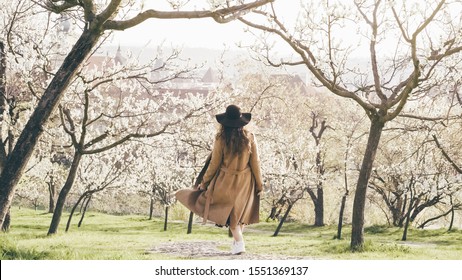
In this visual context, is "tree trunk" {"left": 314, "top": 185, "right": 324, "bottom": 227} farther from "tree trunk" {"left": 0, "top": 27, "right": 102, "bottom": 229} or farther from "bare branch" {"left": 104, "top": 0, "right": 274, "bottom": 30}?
"tree trunk" {"left": 0, "top": 27, "right": 102, "bottom": 229}

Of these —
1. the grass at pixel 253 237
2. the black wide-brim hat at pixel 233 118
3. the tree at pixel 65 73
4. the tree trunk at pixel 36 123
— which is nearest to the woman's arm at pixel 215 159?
the black wide-brim hat at pixel 233 118

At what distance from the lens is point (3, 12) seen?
1439cm

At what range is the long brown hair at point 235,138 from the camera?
698 centimetres

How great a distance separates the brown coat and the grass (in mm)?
3791

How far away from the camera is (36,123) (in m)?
6.94

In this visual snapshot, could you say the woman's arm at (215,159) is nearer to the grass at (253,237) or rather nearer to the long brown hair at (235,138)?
the long brown hair at (235,138)

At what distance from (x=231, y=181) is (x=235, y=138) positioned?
682 mm

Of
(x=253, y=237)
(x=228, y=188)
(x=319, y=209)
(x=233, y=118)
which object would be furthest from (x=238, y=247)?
(x=319, y=209)

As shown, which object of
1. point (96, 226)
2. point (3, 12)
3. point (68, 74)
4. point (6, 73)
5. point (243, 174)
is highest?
point (3, 12)

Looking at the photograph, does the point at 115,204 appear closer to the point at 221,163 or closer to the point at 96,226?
the point at 96,226

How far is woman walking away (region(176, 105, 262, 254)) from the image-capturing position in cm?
699

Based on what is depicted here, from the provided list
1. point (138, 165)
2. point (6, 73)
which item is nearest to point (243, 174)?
point (6, 73)

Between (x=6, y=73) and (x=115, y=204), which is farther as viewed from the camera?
(x=115, y=204)

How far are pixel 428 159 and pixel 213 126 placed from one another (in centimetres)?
1054
